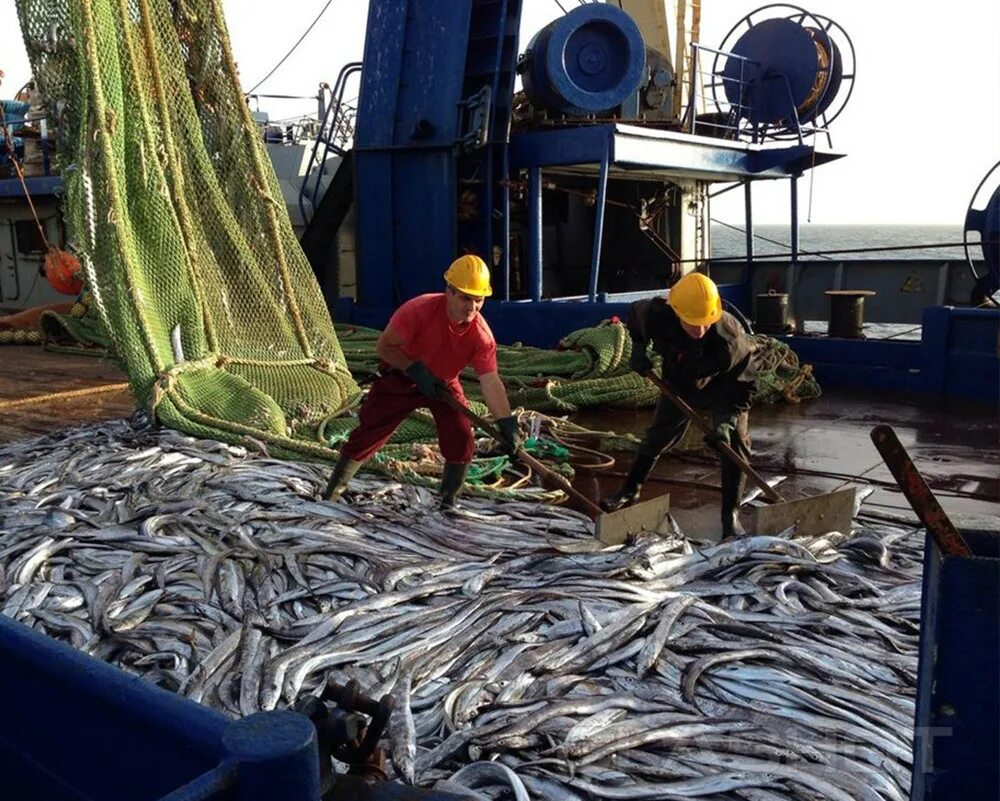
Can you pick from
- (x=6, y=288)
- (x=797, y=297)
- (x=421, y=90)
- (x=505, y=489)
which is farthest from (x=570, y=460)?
(x=6, y=288)

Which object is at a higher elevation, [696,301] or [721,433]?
[696,301]

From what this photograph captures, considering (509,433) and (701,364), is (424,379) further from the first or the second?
(701,364)

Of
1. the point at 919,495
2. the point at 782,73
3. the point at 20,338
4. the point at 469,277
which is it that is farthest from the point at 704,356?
the point at 20,338

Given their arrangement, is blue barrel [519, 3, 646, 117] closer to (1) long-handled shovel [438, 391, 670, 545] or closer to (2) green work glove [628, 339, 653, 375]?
(2) green work glove [628, 339, 653, 375]

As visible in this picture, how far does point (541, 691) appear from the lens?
11.0 feet

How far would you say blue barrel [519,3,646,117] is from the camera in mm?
10961

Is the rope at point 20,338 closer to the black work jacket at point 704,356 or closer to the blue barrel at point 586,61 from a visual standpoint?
the blue barrel at point 586,61

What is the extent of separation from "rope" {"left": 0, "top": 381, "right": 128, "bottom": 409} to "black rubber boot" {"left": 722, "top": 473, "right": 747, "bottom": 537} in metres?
6.43

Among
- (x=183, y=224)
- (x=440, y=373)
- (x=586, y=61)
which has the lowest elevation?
(x=440, y=373)

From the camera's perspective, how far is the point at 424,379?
17.4ft

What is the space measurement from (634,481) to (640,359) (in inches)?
32.4

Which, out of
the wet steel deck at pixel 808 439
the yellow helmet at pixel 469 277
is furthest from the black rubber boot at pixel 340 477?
the wet steel deck at pixel 808 439

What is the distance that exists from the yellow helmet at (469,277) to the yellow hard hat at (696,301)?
1.01 meters

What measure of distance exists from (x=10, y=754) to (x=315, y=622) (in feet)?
Answer: 6.14
